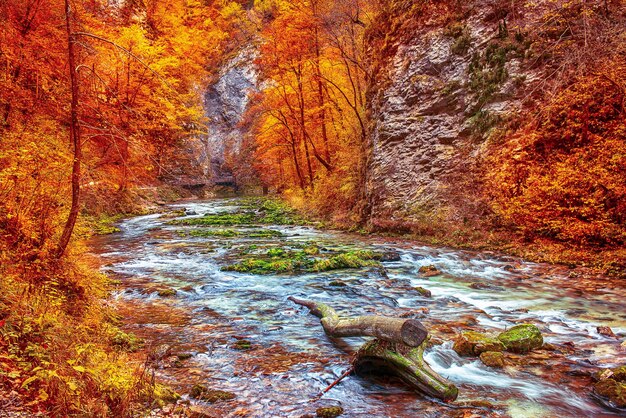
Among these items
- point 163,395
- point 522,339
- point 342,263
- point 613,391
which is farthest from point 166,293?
Result: point 613,391

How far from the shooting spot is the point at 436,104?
13.9 metres

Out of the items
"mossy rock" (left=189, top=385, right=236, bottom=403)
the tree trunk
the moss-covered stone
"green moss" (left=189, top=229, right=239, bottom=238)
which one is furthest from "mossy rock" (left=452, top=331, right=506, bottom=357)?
"green moss" (left=189, top=229, right=239, bottom=238)

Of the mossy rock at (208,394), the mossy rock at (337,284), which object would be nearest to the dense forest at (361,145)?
the mossy rock at (208,394)

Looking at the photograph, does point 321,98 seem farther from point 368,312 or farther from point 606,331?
point 606,331

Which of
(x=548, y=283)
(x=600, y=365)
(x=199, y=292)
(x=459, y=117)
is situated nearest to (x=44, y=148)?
(x=199, y=292)

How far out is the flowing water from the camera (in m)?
3.83

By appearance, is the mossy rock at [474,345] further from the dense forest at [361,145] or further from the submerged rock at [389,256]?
the submerged rock at [389,256]

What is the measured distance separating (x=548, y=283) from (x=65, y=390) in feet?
27.2

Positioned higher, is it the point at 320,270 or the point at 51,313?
the point at 51,313

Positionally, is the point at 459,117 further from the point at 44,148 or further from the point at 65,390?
the point at 65,390

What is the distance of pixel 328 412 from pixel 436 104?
1248cm

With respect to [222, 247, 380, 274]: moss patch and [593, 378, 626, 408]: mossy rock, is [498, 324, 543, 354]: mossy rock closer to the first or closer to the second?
[593, 378, 626, 408]: mossy rock

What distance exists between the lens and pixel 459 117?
43.4 feet

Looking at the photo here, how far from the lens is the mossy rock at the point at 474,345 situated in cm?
479
